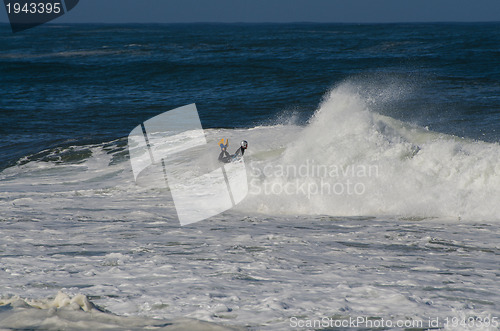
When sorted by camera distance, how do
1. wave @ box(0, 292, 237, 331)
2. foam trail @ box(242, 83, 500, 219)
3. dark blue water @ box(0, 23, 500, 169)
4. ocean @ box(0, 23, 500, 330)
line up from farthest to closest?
dark blue water @ box(0, 23, 500, 169) → foam trail @ box(242, 83, 500, 219) → ocean @ box(0, 23, 500, 330) → wave @ box(0, 292, 237, 331)

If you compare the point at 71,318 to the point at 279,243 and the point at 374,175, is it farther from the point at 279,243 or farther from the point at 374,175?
the point at 374,175

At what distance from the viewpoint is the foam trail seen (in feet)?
26.5

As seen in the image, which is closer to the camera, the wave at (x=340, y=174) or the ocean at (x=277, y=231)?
the ocean at (x=277, y=231)

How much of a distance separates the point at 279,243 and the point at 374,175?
3.29m

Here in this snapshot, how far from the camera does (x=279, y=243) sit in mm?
6363

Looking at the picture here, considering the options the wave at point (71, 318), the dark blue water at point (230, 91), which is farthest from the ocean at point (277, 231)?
the dark blue water at point (230, 91)

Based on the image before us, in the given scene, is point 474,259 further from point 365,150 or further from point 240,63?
point 240,63

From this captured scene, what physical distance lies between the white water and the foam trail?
3 cm

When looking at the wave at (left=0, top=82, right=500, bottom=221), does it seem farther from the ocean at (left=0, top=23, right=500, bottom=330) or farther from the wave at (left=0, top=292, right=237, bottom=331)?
the wave at (left=0, top=292, right=237, bottom=331)

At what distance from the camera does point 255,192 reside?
901 centimetres

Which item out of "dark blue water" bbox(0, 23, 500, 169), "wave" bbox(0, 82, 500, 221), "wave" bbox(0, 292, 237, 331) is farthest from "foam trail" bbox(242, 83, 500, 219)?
"dark blue water" bbox(0, 23, 500, 169)

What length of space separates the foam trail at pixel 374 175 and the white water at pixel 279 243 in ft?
0.09

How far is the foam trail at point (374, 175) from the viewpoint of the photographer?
8078mm

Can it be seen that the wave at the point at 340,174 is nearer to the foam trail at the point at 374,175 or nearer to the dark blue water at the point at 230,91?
the foam trail at the point at 374,175
